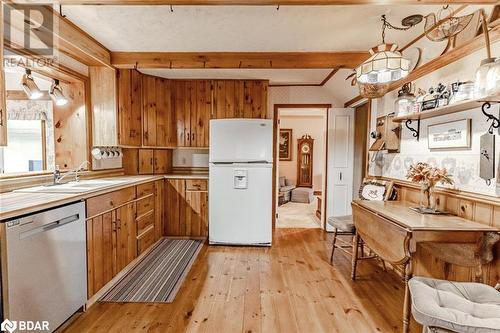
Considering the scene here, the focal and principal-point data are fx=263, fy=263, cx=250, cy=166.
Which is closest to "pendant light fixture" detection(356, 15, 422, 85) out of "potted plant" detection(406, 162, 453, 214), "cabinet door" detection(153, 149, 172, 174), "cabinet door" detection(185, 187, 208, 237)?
"potted plant" detection(406, 162, 453, 214)

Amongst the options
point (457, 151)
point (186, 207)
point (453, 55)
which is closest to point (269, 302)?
point (457, 151)

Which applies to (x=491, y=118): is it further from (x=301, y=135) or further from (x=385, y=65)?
(x=301, y=135)

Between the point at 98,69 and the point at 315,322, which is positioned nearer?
the point at 315,322

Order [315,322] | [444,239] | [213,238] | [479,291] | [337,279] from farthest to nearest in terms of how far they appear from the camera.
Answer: [213,238], [337,279], [315,322], [444,239], [479,291]

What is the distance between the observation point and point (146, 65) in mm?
3088

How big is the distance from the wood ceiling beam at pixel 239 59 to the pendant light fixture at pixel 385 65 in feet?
1.95

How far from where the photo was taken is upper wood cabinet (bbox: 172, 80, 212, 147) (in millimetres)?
4035

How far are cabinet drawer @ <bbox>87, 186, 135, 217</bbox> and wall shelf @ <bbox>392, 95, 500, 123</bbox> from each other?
274 centimetres

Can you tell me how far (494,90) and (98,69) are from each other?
3.64 metres

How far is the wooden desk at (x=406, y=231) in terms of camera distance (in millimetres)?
1638

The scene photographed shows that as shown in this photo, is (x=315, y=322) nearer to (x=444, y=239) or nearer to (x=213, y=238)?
(x=444, y=239)

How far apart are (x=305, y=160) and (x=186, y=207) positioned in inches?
169

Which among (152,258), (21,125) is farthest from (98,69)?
(152,258)

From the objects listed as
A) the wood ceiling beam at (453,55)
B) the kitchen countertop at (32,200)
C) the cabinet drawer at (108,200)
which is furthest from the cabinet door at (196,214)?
the wood ceiling beam at (453,55)
